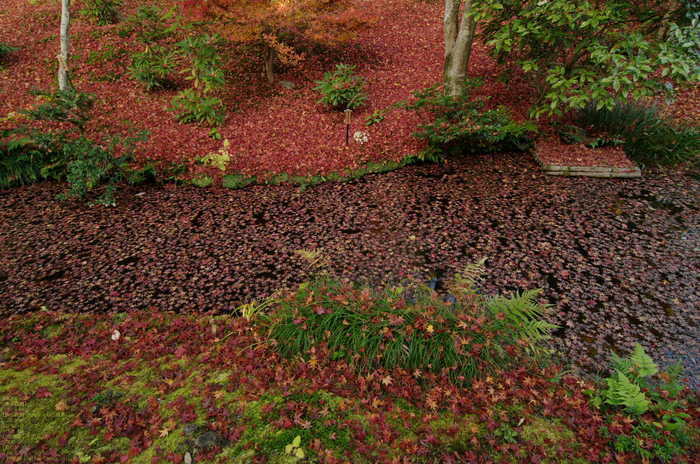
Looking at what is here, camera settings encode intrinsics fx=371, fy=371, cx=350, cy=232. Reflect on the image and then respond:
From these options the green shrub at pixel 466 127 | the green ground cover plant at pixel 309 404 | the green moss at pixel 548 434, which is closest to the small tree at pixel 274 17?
the green shrub at pixel 466 127

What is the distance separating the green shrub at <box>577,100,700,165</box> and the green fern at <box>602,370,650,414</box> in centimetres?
610

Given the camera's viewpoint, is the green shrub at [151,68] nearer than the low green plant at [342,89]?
No

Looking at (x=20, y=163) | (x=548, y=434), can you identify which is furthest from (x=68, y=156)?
(x=548, y=434)

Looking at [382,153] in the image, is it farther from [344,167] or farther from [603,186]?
[603,186]

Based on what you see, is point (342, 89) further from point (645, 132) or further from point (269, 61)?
point (645, 132)

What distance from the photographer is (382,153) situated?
7484 millimetres

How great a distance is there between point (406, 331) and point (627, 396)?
1.56m

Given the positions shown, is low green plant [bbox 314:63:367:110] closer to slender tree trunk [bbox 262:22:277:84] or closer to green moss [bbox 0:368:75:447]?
slender tree trunk [bbox 262:22:277:84]

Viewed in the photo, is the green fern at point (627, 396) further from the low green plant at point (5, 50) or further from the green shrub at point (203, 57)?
the low green plant at point (5, 50)

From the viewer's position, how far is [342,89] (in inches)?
323

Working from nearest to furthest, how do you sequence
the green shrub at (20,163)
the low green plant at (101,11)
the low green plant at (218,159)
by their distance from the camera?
1. the green shrub at (20,163)
2. the low green plant at (218,159)
3. the low green plant at (101,11)

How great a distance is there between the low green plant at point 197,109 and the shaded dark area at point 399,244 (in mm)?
1921

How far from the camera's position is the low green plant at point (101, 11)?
35.6 ft

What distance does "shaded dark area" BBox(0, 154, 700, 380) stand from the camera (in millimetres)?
4281
